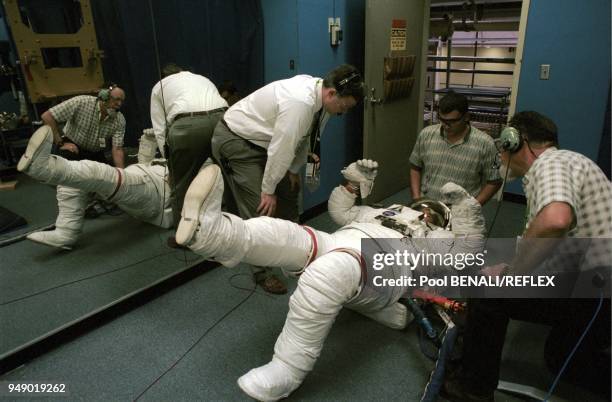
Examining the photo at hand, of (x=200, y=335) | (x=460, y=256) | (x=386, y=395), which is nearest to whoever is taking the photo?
(x=386, y=395)

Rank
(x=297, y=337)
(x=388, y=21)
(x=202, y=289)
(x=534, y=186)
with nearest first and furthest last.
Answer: (x=534, y=186) < (x=297, y=337) < (x=202, y=289) < (x=388, y=21)

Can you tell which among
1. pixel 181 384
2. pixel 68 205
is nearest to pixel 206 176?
pixel 181 384

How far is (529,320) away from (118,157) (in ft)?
7.72

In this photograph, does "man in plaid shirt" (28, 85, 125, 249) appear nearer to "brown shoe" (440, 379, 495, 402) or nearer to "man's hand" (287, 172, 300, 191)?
"man's hand" (287, 172, 300, 191)

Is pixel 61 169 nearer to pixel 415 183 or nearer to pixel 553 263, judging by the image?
pixel 415 183

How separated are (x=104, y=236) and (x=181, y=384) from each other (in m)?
1.51

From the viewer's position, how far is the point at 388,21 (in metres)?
3.19

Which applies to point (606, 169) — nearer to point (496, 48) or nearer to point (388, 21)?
point (388, 21)

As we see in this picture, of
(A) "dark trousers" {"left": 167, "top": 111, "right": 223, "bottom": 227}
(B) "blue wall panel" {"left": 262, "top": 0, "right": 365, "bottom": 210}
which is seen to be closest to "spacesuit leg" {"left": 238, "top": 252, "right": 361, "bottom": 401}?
(A) "dark trousers" {"left": 167, "top": 111, "right": 223, "bottom": 227}

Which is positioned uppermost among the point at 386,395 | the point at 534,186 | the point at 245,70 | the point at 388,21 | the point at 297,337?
the point at 388,21

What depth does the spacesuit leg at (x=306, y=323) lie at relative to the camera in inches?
59.3

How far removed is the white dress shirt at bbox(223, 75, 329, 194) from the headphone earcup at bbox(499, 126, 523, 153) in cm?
82

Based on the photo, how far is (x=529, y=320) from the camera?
4.97 ft

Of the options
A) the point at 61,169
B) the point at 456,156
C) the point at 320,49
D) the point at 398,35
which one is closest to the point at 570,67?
the point at 398,35
